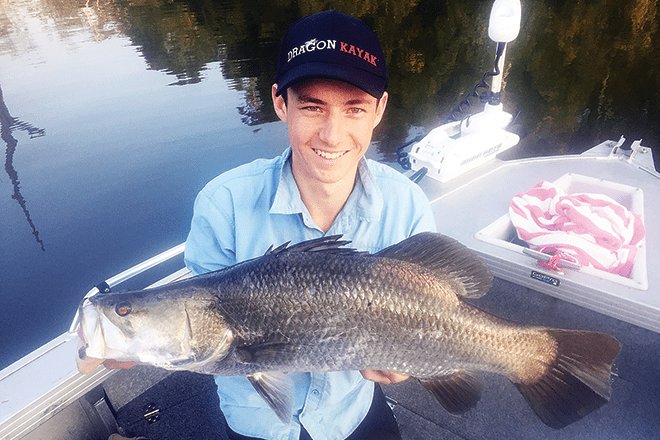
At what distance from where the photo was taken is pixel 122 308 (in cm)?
152

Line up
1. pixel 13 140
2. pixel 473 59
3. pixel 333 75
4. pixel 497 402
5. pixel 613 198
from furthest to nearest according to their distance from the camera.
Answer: pixel 473 59 → pixel 13 140 → pixel 613 198 → pixel 497 402 → pixel 333 75

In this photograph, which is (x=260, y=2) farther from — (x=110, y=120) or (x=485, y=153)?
(x=485, y=153)

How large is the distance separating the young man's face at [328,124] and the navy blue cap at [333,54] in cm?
6

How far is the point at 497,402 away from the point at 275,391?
214 centimetres

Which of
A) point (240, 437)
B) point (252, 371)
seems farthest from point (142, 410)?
point (252, 371)

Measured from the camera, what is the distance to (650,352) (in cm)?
243

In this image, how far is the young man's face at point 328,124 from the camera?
5.65 feet

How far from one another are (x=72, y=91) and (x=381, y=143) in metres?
13.0

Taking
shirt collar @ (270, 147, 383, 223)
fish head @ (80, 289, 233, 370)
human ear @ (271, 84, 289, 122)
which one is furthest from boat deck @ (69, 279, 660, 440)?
human ear @ (271, 84, 289, 122)

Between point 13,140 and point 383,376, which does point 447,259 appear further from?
point 13,140

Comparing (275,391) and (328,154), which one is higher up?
(328,154)

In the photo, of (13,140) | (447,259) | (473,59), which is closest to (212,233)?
(447,259)

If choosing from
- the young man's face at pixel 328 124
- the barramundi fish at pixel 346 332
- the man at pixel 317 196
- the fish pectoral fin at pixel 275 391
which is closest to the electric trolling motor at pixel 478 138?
the man at pixel 317 196

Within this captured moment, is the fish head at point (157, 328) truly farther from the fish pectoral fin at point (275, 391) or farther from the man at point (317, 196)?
the man at point (317, 196)
